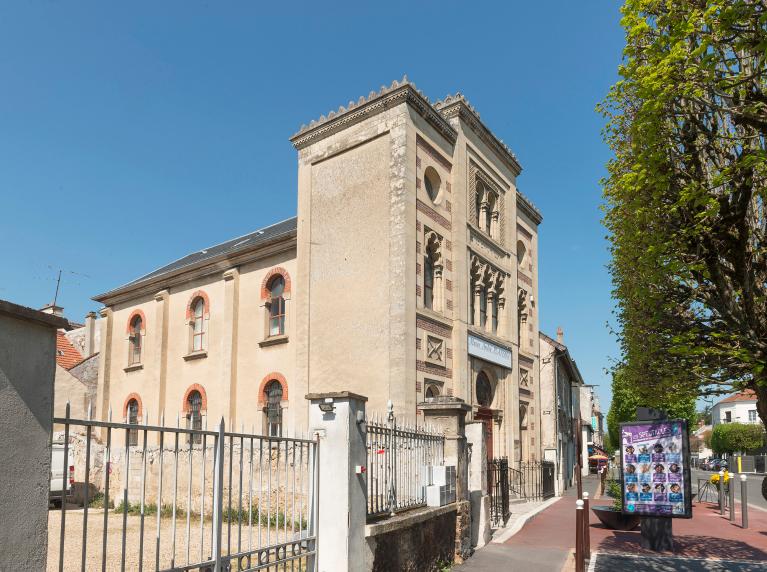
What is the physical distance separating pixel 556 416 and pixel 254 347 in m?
17.1

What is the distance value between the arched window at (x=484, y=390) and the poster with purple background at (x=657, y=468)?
846cm

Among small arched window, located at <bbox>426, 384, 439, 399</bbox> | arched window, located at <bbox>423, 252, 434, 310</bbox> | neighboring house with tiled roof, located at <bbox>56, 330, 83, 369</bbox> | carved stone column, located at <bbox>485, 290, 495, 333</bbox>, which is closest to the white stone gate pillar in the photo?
small arched window, located at <bbox>426, 384, 439, 399</bbox>

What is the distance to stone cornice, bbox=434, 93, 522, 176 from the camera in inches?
826

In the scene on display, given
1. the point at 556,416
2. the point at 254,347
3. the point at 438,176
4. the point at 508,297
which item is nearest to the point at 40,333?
the point at 438,176

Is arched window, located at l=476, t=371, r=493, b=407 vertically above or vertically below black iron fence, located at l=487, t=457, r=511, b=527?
above

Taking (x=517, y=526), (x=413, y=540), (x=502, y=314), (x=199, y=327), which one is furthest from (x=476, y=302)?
(x=413, y=540)

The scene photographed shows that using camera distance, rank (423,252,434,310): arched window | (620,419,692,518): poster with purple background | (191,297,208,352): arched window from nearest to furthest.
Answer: (620,419,692,518): poster with purple background
(423,252,434,310): arched window
(191,297,208,352): arched window

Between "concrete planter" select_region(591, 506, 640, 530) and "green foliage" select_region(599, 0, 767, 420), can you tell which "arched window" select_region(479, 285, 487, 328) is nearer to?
"concrete planter" select_region(591, 506, 640, 530)

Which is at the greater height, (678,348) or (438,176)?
(438,176)

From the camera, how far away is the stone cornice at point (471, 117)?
2098 centimetres

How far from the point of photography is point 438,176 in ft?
65.0

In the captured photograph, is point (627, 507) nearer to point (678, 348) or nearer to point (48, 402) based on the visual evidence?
point (678, 348)

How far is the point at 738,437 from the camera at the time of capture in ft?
241

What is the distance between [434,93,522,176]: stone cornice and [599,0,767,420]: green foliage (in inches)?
425
